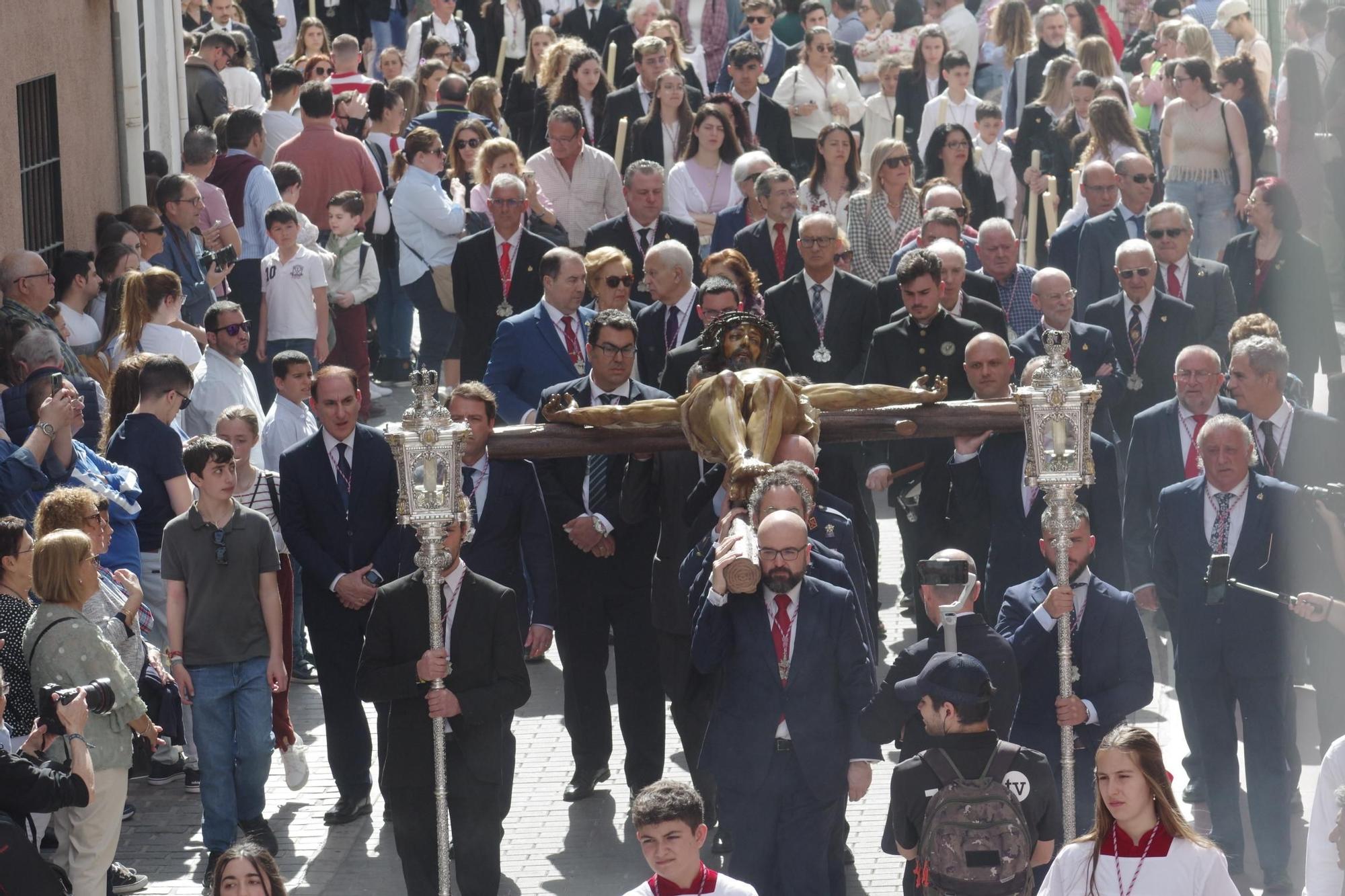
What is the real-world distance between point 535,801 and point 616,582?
1118mm

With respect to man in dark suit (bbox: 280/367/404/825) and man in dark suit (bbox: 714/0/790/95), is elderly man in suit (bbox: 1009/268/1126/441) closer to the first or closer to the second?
man in dark suit (bbox: 280/367/404/825)

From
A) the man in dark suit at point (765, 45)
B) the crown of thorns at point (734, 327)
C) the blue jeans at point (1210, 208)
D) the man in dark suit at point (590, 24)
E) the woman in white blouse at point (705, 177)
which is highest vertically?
the man in dark suit at point (590, 24)

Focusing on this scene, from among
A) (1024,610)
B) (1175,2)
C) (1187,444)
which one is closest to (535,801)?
(1024,610)

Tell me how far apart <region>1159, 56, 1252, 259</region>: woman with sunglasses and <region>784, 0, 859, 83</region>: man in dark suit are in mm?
3851

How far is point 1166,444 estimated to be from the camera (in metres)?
10.8

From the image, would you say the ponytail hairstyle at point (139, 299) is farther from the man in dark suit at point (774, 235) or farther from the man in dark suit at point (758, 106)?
the man in dark suit at point (758, 106)

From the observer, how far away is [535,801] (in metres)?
10.2

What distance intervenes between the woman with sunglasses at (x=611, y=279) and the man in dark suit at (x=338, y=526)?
2.16 m

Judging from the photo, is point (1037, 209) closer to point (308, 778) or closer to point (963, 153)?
point (963, 153)

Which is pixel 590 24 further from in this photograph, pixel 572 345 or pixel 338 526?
pixel 338 526

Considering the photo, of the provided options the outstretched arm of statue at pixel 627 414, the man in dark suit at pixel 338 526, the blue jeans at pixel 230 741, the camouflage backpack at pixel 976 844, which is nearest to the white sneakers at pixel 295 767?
the man in dark suit at pixel 338 526

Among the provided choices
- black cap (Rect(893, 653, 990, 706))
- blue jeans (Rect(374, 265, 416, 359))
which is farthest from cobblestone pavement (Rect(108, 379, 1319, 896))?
blue jeans (Rect(374, 265, 416, 359))

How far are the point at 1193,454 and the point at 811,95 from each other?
7251mm

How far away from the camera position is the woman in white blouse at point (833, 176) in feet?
47.6
